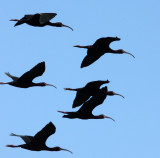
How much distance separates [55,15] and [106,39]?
15.5 ft

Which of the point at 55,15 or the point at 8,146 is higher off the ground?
the point at 55,15

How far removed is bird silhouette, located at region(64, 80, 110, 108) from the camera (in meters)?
45.2

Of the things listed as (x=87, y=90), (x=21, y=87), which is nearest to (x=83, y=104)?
(x=87, y=90)

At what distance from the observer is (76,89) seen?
4534cm

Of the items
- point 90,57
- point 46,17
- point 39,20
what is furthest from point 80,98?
point 46,17

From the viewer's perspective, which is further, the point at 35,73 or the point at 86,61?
the point at 86,61

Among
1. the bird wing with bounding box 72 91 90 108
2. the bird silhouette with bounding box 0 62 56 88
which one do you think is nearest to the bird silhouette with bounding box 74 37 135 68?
the bird wing with bounding box 72 91 90 108

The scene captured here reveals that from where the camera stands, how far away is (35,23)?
1690 inches

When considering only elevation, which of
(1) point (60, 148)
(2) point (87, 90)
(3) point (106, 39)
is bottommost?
(1) point (60, 148)

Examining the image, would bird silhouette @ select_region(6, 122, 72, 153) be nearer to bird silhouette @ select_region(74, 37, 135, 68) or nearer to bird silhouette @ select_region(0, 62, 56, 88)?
bird silhouette @ select_region(0, 62, 56, 88)

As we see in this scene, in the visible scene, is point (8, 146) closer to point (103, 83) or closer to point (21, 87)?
point (21, 87)

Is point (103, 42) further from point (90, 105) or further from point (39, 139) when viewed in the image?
point (39, 139)

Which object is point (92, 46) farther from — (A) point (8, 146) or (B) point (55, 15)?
(A) point (8, 146)

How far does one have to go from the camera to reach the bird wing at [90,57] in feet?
152
